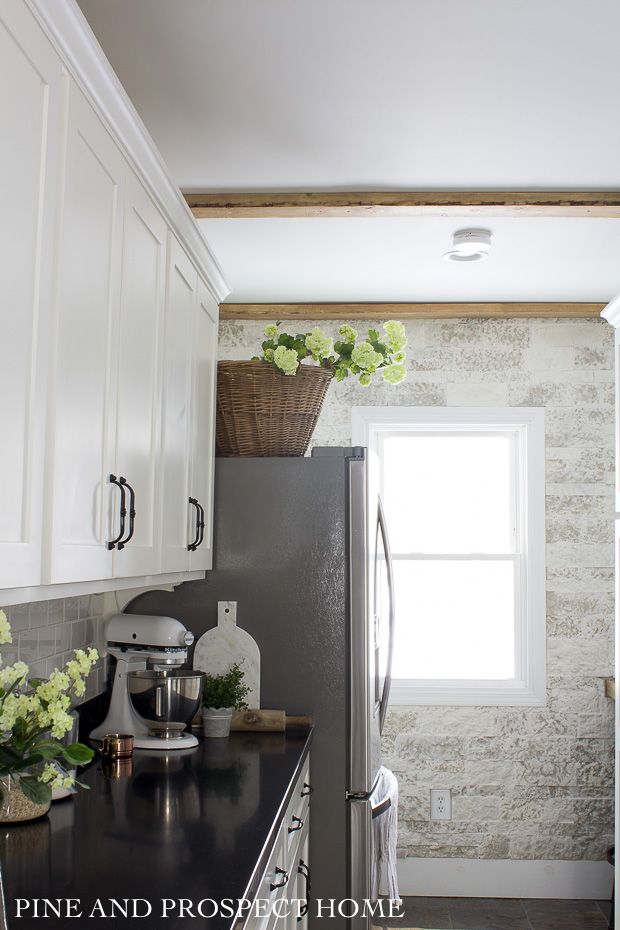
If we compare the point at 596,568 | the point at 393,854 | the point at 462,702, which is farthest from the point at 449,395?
the point at 393,854

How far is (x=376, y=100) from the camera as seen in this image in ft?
7.80

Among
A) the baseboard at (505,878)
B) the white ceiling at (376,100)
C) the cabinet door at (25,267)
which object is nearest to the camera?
the cabinet door at (25,267)

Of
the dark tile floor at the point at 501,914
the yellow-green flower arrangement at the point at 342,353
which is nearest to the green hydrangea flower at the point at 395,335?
the yellow-green flower arrangement at the point at 342,353

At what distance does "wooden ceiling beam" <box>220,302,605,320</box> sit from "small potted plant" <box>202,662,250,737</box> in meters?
2.02

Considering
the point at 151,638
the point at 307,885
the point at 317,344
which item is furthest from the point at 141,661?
the point at 317,344

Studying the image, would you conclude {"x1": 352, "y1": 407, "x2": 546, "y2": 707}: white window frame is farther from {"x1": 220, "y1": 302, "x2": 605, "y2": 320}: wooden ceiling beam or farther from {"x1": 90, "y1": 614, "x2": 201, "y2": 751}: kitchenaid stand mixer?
{"x1": 90, "y1": 614, "x2": 201, "y2": 751}: kitchenaid stand mixer

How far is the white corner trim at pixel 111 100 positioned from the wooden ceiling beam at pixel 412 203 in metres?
0.51

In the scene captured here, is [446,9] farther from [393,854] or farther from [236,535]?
[393,854]

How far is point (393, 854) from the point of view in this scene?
2.85 m

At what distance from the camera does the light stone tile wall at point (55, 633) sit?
84.3 inches

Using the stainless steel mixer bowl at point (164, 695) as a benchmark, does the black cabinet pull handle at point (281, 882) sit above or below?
below

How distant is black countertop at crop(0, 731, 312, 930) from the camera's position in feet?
4.38

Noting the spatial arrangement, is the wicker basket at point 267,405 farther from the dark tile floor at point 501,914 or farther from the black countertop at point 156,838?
the dark tile floor at point 501,914

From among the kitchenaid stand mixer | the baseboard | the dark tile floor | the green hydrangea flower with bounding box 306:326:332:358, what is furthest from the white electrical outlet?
the green hydrangea flower with bounding box 306:326:332:358
